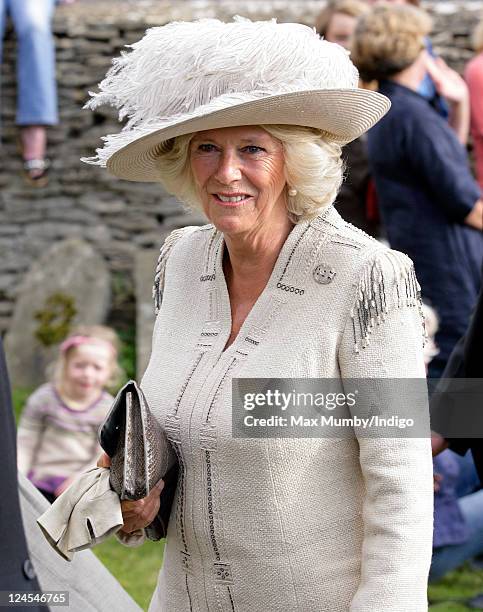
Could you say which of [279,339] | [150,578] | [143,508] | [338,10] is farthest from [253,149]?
[338,10]

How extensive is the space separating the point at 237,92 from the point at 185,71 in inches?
5.3

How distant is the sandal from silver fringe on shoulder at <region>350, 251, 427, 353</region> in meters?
6.57

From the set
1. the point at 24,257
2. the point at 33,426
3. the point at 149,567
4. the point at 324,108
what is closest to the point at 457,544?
the point at 149,567

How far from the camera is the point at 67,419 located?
5.76m

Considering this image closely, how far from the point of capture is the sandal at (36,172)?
8969 mm

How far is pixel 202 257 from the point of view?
309 cm

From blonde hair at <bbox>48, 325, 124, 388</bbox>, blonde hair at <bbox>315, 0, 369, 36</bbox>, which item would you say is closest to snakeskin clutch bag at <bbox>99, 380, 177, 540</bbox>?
blonde hair at <bbox>48, 325, 124, 388</bbox>

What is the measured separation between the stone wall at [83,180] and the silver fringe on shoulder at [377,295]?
20.5 feet

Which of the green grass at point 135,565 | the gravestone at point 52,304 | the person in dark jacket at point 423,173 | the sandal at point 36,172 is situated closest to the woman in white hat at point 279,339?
the green grass at point 135,565

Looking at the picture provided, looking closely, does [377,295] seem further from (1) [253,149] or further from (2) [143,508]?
(2) [143,508]

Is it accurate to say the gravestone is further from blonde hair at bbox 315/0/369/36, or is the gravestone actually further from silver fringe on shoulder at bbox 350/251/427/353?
silver fringe on shoulder at bbox 350/251/427/353

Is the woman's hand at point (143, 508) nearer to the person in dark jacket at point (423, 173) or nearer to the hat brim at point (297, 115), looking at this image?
the hat brim at point (297, 115)

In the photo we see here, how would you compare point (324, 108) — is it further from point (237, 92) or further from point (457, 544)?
point (457, 544)

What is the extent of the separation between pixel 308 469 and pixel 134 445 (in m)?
0.38
